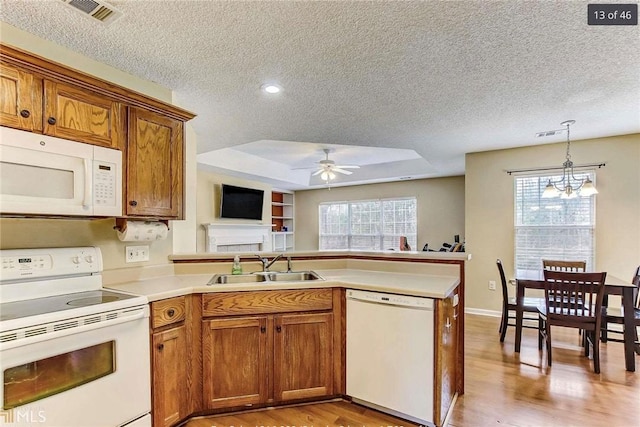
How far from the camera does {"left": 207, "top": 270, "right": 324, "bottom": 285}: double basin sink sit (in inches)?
100

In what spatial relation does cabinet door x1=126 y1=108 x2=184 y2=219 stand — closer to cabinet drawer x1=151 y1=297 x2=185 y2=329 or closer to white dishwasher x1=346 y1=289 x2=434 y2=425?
cabinet drawer x1=151 y1=297 x2=185 y2=329

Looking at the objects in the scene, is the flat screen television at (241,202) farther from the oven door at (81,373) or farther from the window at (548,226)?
the window at (548,226)

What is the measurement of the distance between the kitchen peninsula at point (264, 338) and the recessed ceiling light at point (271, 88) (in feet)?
4.89

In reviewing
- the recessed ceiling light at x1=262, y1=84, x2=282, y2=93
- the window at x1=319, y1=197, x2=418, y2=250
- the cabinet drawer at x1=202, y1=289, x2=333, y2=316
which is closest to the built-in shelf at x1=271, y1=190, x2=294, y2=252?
the window at x1=319, y1=197, x2=418, y2=250

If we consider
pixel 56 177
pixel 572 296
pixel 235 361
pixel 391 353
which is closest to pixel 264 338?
pixel 235 361

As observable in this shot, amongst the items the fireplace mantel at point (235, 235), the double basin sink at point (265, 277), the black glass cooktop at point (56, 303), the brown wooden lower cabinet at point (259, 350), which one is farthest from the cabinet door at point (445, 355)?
the fireplace mantel at point (235, 235)

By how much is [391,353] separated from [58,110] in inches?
94.8

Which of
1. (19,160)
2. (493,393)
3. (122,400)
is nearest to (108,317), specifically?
(122,400)

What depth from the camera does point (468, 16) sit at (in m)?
1.70

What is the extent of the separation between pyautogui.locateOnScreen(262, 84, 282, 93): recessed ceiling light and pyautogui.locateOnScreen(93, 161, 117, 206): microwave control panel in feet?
3.99

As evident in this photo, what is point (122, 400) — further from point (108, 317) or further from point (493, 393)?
point (493, 393)

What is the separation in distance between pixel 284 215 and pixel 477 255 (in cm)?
547

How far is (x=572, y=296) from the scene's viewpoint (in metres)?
2.99

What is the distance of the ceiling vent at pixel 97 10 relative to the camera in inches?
62.8
